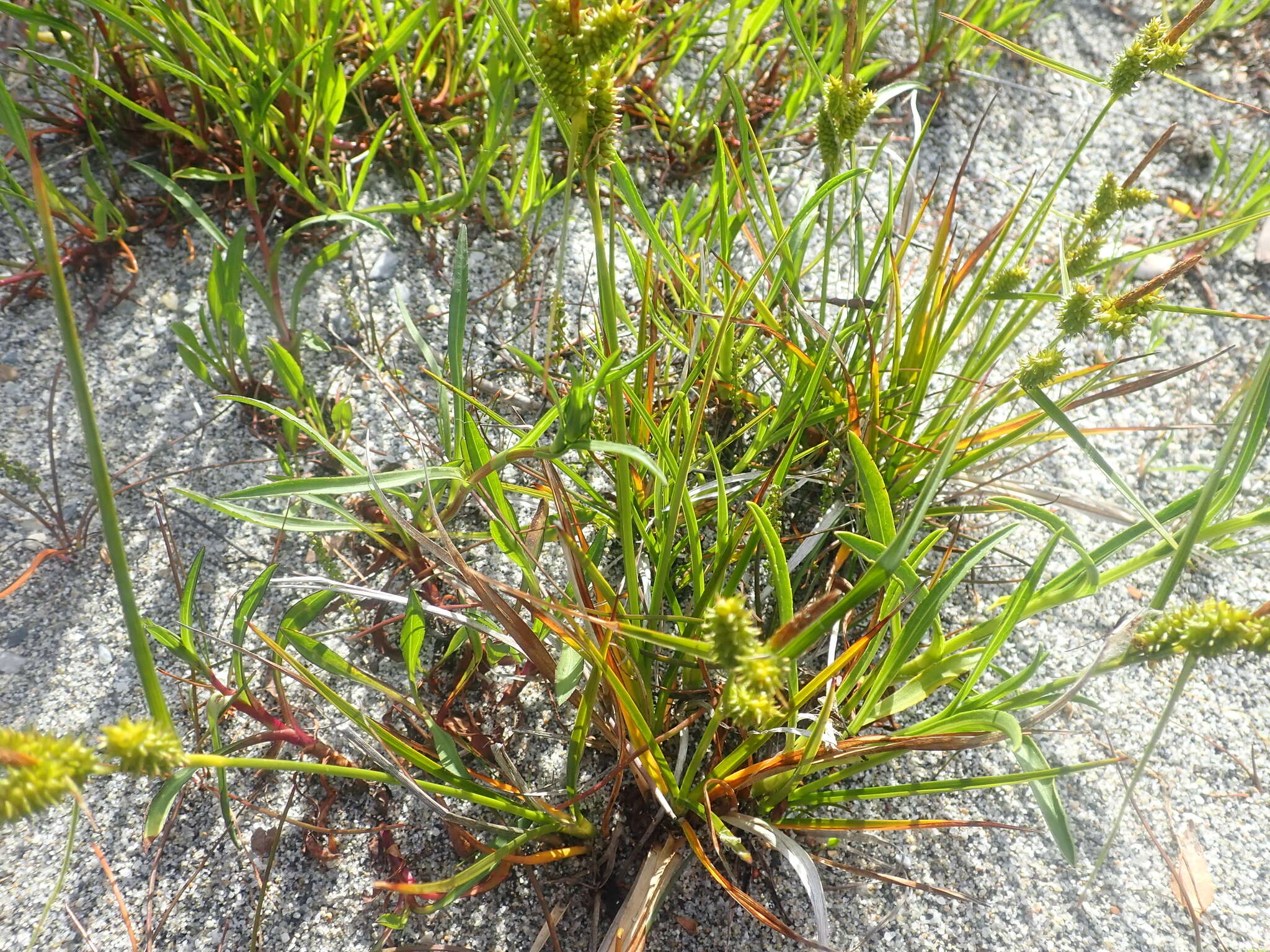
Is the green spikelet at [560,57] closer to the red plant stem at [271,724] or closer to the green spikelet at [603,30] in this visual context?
the green spikelet at [603,30]

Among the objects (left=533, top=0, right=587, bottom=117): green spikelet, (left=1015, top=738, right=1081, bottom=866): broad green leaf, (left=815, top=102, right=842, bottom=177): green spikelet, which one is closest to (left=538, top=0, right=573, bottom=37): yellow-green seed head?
(left=533, top=0, right=587, bottom=117): green spikelet

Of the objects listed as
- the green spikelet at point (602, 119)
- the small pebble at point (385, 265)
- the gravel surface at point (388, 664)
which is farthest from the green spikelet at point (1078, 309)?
the small pebble at point (385, 265)

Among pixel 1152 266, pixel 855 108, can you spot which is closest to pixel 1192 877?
pixel 855 108

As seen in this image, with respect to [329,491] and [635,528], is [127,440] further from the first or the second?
[635,528]

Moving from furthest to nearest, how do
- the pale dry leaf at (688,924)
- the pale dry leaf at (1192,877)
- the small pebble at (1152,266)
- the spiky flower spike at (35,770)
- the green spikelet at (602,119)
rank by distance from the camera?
the small pebble at (1152,266) < the pale dry leaf at (1192,877) < the pale dry leaf at (688,924) < the green spikelet at (602,119) < the spiky flower spike at (35,770)

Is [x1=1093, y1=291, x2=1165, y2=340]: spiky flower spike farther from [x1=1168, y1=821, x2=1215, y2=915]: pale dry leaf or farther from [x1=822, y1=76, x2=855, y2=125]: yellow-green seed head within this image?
[x1=1168, y1=821, x2=1215, y2=915]: pale dry leaf
